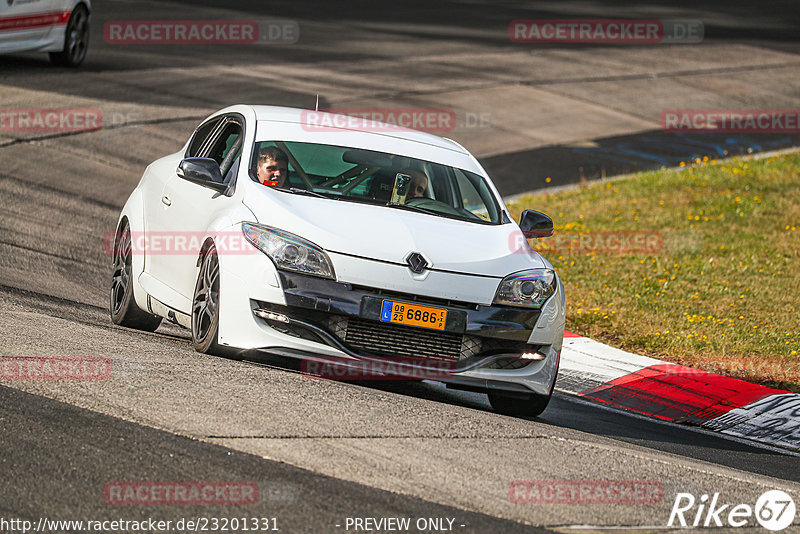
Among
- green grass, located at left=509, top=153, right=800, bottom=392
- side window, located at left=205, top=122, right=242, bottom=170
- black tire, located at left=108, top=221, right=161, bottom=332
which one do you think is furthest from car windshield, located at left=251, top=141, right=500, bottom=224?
green grass, located at left=509, top=153, right=800, bottom=392

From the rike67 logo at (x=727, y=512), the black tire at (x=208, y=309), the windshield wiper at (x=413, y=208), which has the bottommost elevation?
the rike67 logo at (x=727, y=512)

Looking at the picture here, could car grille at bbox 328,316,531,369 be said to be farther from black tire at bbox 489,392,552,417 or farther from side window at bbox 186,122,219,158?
side window at bbox 186,122,219,158

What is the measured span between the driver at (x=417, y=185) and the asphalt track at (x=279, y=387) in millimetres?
1301

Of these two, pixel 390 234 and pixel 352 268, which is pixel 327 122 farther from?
pixel 352 268

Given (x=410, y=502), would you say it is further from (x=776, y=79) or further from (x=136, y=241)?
(x=776, y=79)

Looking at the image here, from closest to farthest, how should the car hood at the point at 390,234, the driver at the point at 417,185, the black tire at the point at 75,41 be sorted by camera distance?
the car hood at the point at 390,234, the driver at the point at 417,185, the black tire at the point at 75,41

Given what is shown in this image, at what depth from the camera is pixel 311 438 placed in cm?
607

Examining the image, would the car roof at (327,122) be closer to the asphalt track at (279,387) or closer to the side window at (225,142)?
the side window at (225,142)

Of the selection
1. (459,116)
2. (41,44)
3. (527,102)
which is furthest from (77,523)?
(527,102)

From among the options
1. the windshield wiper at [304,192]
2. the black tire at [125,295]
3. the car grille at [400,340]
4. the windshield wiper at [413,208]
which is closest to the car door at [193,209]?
the windshield wiper at [304,192]

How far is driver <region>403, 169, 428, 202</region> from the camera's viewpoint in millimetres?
8570

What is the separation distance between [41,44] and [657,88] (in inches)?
515

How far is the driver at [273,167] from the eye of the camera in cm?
820

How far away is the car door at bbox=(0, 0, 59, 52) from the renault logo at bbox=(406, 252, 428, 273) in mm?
12561
